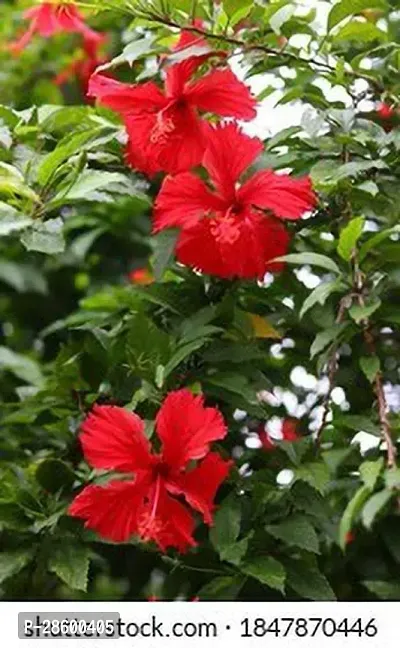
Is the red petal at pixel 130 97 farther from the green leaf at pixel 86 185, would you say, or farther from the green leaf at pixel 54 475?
the green leaf at pixel 54 475

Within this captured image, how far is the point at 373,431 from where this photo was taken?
981 millimetres

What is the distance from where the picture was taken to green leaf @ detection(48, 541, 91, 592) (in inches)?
40.2

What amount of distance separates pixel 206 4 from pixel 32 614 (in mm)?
568

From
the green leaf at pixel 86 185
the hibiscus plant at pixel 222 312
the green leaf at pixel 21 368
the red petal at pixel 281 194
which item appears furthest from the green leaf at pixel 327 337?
the green leaf at pixel 21 368

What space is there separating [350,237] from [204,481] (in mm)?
235

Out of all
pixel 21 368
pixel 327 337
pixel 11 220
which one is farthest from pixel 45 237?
pixel 21 368

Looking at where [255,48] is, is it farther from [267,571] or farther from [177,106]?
[267,571]

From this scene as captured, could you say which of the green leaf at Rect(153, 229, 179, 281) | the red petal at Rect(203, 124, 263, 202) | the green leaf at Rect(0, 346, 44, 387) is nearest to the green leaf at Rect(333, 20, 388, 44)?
the red petal at Rect(203, 124, 263, 202)

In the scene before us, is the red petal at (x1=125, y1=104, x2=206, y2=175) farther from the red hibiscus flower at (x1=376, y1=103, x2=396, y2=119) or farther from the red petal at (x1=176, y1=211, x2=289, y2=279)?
the red hibiscus flower at (x1=376, y1=103, x2=396, y2=119)

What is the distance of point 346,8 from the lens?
1043 millimetres

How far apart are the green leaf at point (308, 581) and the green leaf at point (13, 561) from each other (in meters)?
0.24

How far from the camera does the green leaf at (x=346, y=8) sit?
104cm

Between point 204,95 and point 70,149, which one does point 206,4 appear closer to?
point 204,95

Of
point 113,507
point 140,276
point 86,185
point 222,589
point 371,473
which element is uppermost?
point 86,185
